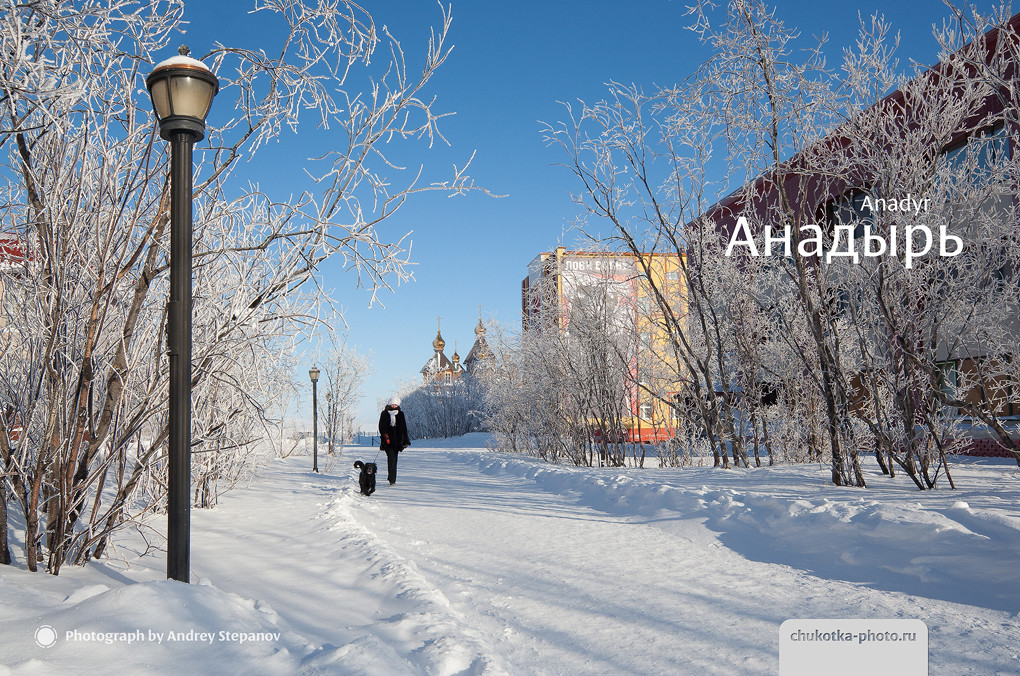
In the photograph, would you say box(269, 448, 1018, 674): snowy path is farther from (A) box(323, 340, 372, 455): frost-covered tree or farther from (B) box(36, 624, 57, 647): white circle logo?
(A) box(323, 340, 372, 455): frost-covered tree

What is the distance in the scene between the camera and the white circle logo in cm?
308

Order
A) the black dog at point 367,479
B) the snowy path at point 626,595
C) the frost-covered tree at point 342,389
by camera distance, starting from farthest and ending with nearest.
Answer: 1. the frost-covered tree at point 342,389
2. the black dog at point 367,479
3. the snowy path at point 626,595

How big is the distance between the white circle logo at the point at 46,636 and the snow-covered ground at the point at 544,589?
0.03 feet

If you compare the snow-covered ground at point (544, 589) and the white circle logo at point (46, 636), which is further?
the snow-covered ground at point (544, 589)

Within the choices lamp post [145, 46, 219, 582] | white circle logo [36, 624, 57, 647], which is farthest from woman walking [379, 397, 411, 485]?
white circle logo [36, 624, 57, 647]

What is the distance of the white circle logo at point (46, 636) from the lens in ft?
10.1

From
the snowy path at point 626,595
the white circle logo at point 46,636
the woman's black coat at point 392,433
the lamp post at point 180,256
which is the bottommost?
the snowy path at point 626,595

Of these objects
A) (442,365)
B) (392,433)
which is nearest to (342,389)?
(392,433)

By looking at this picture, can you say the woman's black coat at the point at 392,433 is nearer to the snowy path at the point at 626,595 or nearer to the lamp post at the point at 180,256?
the snowy path at the point at 626,595

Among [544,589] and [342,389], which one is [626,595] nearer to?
[544,589]

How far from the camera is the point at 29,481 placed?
5000 mm

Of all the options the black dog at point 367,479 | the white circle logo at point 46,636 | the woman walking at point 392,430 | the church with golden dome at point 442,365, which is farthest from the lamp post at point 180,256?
the church with golden dome at point 442,365

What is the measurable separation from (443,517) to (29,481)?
524 centimetres

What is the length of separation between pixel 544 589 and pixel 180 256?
11.6 ft
